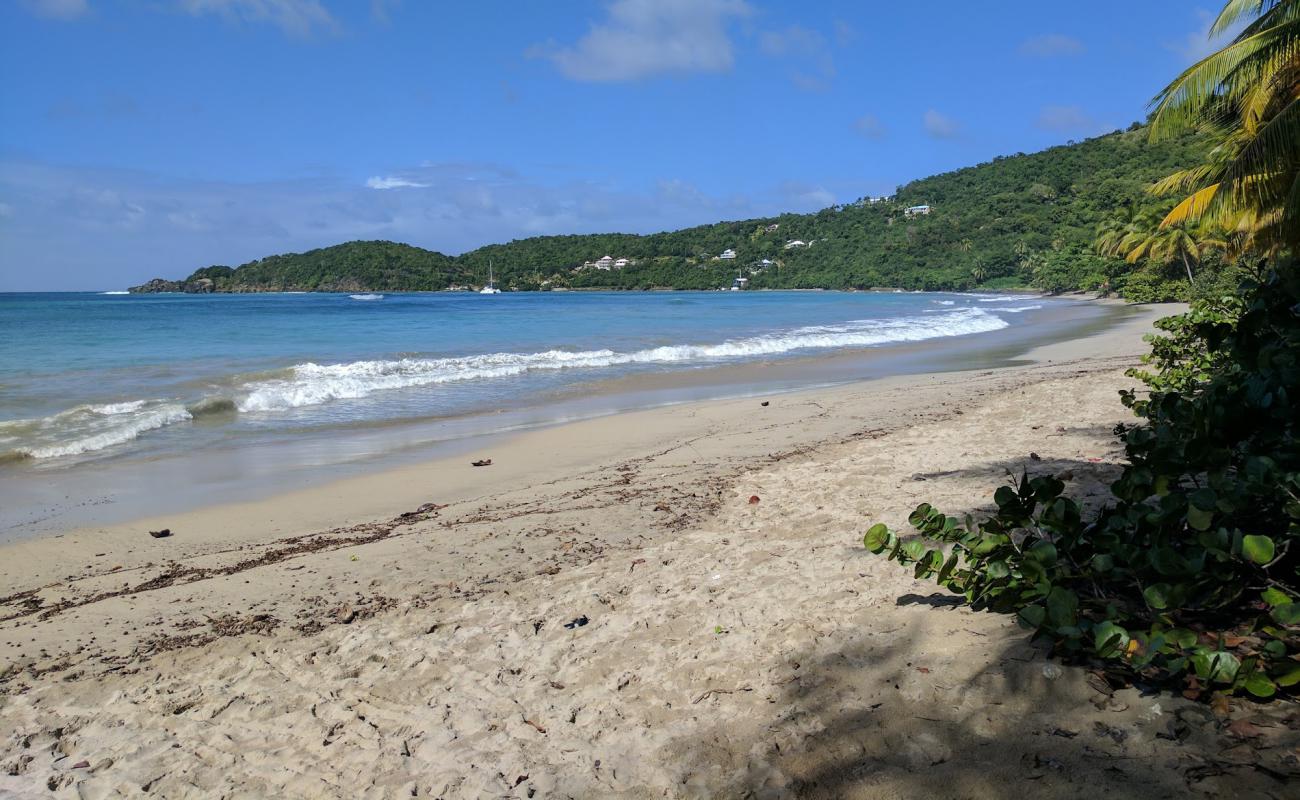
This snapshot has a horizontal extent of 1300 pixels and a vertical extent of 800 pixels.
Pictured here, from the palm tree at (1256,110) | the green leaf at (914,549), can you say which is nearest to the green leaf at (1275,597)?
the green leaf at (914,549)

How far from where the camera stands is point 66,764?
304 cm

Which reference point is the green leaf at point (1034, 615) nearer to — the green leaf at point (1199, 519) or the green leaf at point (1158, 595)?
the green leaf at point (1158, 595)

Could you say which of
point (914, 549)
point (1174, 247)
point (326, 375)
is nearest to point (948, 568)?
point (914, 549)

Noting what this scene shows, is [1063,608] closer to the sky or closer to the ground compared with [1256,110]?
closer to the ground

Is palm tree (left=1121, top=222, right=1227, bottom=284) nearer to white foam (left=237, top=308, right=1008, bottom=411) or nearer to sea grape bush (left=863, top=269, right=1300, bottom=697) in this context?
white foam (left=237, top=308, right=1008, bottom=411)

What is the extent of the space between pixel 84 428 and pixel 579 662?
10657mm

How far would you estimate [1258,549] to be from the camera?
2.22m

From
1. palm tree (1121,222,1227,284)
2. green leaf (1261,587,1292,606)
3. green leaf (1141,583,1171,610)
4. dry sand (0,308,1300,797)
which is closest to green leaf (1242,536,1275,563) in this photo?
green leaf (1261,587,1292,606)

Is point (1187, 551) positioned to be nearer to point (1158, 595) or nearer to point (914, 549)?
point (1158, 595)

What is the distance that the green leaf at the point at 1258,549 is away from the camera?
2201mm

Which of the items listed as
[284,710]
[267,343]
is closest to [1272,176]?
[284,710]

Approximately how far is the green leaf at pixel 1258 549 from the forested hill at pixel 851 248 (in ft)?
258

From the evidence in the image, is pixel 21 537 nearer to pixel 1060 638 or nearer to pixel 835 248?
pixel 1060 638

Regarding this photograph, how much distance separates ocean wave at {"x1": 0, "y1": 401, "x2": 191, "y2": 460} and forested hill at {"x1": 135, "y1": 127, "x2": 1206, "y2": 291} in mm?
74675
